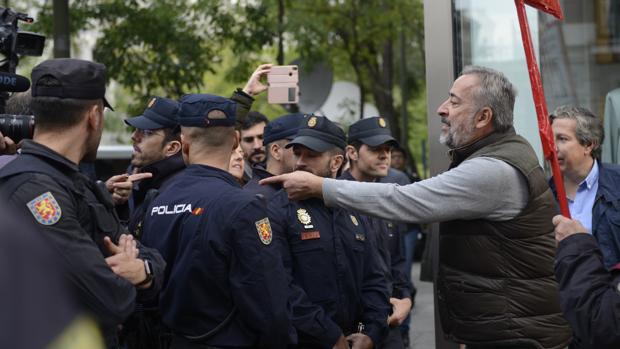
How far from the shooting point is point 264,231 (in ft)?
12.6

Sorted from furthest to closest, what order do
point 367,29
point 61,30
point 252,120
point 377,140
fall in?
point 367,29 → point 61,30 → point 252,120 → point 377,140

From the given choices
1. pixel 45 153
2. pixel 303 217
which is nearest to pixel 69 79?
pixel 45 153

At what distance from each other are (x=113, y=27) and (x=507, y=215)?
860 centimetres

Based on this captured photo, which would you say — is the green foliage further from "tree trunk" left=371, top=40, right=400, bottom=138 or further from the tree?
"tree trunk" left=371, top=40, right=400, bottom=138

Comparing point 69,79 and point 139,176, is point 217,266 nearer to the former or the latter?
point 69,79

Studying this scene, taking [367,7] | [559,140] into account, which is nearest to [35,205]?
[559,140]

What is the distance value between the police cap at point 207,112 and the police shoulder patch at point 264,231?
0.53m

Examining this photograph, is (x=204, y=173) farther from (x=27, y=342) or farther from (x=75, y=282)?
(x=27, y=342)

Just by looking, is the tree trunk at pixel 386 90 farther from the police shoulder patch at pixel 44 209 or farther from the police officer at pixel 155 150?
the police shoulder patch at pixel 44 209

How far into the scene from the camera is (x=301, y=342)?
184 inches

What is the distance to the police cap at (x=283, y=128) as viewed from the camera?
5660 millimetres

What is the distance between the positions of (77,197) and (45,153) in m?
0.18

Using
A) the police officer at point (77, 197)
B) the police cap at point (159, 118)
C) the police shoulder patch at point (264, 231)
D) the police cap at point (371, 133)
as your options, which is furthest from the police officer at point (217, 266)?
the police cap at point (371, 133)

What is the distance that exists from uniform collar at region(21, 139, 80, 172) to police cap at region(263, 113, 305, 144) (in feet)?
8.62
